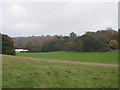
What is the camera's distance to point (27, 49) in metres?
74.2

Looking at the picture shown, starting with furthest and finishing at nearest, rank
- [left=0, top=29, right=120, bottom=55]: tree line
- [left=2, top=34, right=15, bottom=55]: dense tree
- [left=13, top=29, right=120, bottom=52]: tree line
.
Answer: [left=13, top=29, right=120, bottom=52]: tree line
[left=0, top=29, right=120, bottom=55]: tree line
[left=2, top=34, right=15, bottom=55]: dense tree

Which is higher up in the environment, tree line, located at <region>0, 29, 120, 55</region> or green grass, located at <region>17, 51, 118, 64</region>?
tree line, located at <region>0, 29, 120, 55</region>

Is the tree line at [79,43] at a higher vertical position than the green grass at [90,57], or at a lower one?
higher

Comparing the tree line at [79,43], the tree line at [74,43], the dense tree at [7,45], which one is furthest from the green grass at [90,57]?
the tree line at [79,43]

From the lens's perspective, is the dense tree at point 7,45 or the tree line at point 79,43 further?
the tree line at point 79,43

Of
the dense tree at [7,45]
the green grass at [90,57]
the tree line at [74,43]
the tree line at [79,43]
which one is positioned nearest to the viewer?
the green grass at [90,57]

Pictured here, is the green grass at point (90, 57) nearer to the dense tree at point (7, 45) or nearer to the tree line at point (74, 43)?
the dense tree at point (7, 45)

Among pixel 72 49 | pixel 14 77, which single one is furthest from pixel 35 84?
pixel 72 49

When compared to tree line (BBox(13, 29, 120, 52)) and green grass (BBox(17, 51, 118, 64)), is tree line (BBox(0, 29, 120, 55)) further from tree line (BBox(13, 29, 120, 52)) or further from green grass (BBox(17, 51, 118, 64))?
green grass (BBox(17, 51, 118, 64))

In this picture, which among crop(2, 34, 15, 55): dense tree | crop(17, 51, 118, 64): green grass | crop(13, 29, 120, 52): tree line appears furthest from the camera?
crop(13, 29, 120, 52): tree line

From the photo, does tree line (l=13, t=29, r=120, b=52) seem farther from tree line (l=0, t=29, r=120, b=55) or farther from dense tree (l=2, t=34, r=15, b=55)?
dense tree (l=2, t=34, r=15, b=55)

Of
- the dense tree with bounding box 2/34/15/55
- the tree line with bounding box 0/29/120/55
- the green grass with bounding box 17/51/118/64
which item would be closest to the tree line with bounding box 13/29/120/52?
the tree line with bounding box 0/29/120/55

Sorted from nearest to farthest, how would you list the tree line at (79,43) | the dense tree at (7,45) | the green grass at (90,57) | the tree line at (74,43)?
the green grass at (90,57)
the dense tree at (7,45)
the tree line at (74,43)
the tree line at (79,43)

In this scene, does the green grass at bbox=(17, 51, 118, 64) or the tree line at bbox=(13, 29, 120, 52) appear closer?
A: the green grass at bbox=(17, 51, 118, 64)
